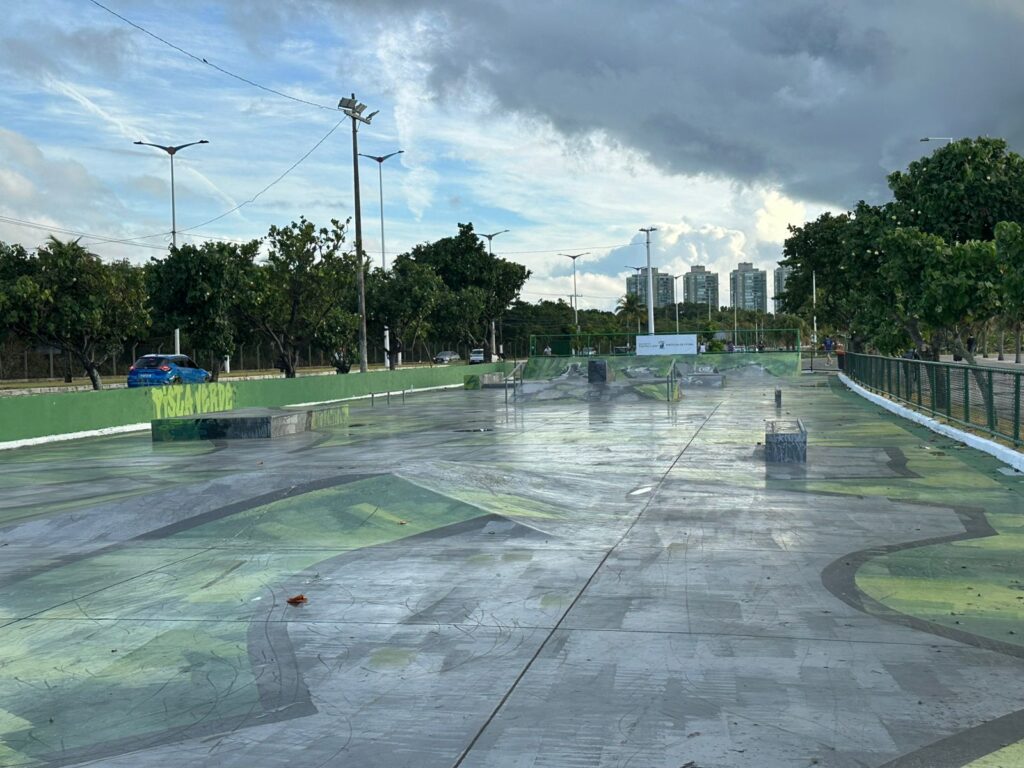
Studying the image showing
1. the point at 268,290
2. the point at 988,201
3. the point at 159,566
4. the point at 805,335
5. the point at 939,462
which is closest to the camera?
the point at 159,566

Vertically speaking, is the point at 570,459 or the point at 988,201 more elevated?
the point at 988,201

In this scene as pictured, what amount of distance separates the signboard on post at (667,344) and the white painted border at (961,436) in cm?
3064

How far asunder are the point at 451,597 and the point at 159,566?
10.9 ft

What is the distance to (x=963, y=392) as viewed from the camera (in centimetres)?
2077

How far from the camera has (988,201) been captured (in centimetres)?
2855

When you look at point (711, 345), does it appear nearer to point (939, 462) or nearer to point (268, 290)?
point (268, 290)

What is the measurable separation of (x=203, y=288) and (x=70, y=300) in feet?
18.3

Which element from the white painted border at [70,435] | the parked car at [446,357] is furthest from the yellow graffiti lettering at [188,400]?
the parked car at [446,357]

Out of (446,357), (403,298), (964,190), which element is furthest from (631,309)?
(964,190)

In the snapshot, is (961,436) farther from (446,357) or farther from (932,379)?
(446,357)

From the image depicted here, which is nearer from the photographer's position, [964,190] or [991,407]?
[991,407]

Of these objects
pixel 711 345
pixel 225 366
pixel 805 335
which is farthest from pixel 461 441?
pixel 805 335

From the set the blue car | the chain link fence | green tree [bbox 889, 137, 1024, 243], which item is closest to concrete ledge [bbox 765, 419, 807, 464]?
green tree [bbox 889, 137, 1024, 243]

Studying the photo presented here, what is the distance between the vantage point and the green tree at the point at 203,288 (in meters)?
43.2
